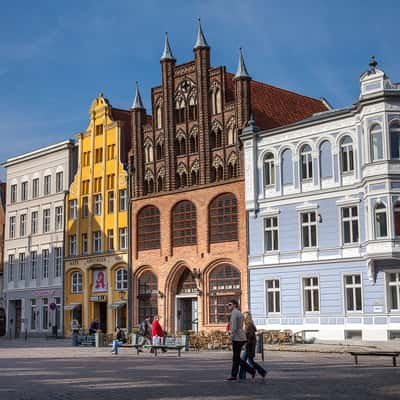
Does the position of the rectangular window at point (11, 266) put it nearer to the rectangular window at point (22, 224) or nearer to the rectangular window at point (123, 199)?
the rectangular window at point (22, 224)

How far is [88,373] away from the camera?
22328 mm

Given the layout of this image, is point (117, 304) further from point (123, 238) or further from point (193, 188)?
point (193, 188)

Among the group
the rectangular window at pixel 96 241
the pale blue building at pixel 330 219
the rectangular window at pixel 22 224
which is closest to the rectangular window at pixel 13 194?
the rectangular window at pixel 22 224

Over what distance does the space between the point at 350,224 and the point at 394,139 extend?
17.4 ft

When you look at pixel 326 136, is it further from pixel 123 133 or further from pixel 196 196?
pixel 123 133

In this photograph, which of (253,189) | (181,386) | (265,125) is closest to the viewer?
(181,386)

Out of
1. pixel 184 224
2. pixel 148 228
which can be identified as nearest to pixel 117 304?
pixel 148 228

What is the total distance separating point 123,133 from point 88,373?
37.4 meters

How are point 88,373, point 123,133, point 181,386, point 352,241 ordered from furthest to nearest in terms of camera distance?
1. point 123,133
2. point 352,241
3. point 88,373
4. point 181,386

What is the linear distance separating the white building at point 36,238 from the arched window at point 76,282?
1255 millimetres

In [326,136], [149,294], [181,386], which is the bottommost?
[181,386]

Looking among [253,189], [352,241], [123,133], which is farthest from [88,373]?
[123,133]

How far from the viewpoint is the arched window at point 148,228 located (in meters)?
52.9

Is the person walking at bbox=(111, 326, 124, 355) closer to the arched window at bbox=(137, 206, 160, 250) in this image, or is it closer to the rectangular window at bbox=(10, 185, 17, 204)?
the arched window at bbox=(137, 206, 160, 250)
